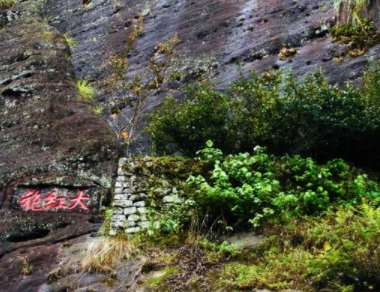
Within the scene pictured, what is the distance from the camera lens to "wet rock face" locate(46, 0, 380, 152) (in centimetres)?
1167

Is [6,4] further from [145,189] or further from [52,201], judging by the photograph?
[145,189]

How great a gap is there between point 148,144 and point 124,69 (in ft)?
11.5

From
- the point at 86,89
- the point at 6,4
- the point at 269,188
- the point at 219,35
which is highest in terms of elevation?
the point at 6,4

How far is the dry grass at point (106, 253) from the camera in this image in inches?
297

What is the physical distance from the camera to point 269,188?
7934 millimetres

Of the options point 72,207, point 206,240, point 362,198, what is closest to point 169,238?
point 206,240

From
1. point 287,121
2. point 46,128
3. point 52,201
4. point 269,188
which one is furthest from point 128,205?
point 46,128

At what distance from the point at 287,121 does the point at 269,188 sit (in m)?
1.52

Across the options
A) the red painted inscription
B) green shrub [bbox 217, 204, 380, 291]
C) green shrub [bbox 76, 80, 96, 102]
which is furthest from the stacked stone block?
green shrub [bbox 76, 80, 96, 102]

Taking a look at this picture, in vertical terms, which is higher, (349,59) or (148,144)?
(349,59)

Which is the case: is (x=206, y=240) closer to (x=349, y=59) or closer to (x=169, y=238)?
(x=169, y=238)

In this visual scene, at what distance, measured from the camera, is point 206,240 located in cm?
754

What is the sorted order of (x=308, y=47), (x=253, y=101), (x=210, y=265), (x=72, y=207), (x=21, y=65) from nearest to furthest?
(x=210, y=265) < (x=72, y=207) < (x=253, y=101) < (x=308, y=47) < (x=21, y=65)

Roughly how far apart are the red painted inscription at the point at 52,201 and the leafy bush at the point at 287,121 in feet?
5.42
